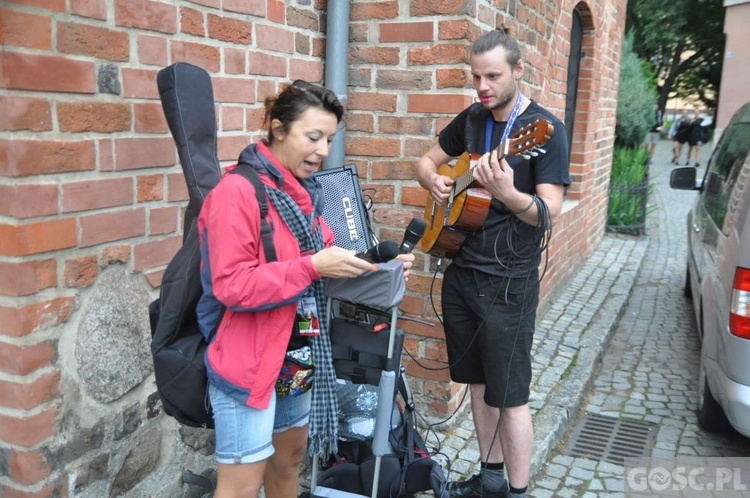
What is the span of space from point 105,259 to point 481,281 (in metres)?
1.44

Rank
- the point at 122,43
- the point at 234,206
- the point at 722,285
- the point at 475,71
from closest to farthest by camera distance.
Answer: the point at 234,206 < the point at 122,43 < the point at 475,71 < the point at 722,285

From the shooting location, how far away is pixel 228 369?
184cm

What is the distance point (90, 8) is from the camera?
200cm

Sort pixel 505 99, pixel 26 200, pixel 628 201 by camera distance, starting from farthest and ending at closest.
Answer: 1. pixel 628 201
2. pixel 505 99
3. pixel 26 200

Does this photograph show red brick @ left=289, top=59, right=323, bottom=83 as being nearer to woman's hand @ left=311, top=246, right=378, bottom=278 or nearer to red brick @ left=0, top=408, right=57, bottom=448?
woman's hand @ left=311, top=246, right=378, bottom=278

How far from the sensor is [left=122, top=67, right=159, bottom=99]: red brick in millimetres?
2160

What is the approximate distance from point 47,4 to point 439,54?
1.85 m

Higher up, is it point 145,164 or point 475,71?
point 475,71

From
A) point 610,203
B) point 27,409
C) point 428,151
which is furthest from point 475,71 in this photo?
point 610,203

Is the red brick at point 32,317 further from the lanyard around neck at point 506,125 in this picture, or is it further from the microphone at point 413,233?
the lanyard around neck at point 506,125

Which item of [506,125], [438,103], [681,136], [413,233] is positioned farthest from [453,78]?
[681,136]

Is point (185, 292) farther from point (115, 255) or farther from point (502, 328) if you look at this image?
point (502, 328)

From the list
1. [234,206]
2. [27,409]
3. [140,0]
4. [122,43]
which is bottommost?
[27,409]

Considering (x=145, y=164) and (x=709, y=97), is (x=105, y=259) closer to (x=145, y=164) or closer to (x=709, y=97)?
(x=145, y=164)
